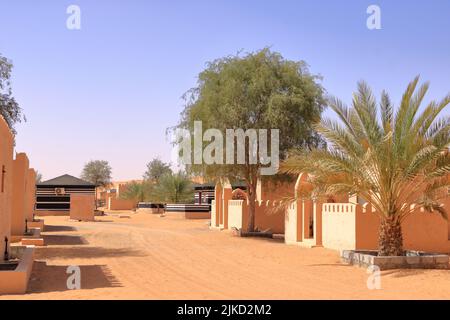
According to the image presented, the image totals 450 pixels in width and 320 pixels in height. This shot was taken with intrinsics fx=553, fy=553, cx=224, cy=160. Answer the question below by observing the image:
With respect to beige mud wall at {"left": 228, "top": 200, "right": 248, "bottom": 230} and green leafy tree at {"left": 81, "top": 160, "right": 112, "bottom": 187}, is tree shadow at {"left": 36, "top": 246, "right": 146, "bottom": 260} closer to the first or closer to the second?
beige mud wall at {"left": 228, "top": 200, "right": 248, "bottom": 230}

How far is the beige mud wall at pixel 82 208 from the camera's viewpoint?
40.6m

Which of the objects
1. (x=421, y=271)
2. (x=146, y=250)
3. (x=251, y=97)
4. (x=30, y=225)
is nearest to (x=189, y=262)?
(x=146, y=250)

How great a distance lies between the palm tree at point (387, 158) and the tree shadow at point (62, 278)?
236 inches

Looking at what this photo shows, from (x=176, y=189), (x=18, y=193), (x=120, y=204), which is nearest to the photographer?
(x=18, y=193)

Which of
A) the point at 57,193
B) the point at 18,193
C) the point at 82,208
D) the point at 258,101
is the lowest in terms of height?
the point at 82,208

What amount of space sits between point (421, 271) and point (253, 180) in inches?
540

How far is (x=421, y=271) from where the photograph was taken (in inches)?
542

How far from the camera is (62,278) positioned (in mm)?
12672

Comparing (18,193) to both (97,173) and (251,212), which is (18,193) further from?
(97,173)

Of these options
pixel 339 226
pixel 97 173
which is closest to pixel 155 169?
pixel 97 173

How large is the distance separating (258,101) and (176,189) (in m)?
30.3

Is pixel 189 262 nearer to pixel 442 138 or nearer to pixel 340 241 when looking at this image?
pixel 340 241

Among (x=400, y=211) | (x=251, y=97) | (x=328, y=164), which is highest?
(x=251, y=97)

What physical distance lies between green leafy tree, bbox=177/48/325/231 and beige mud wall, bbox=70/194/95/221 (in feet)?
53.9
